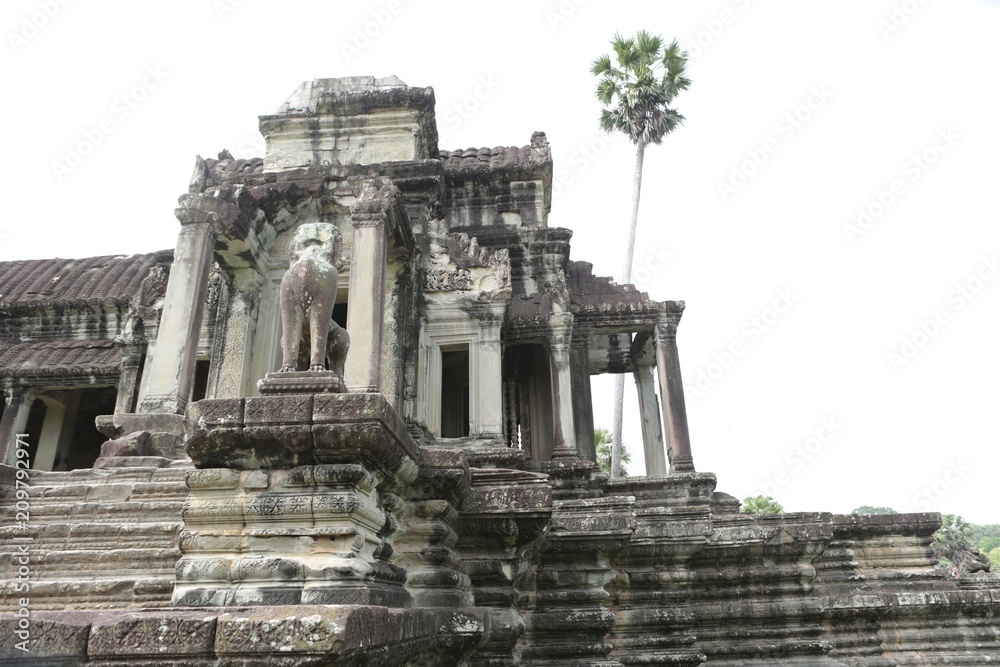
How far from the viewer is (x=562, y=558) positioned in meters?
6.43

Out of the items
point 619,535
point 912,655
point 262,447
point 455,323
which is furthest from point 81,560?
point 912,655

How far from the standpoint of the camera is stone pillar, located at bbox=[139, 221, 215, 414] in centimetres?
808

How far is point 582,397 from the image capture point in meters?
11.8

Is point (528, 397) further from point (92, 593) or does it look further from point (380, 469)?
point (380, 469)

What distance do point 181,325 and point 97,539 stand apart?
4.08 meters

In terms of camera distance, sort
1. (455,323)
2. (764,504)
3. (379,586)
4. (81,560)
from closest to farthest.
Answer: (379,586)
(81,560)
(455,323)
(764,504)

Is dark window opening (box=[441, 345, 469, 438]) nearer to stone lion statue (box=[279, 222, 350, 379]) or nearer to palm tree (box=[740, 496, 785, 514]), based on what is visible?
stone lion statue (box=[279, 222, 350, 379])

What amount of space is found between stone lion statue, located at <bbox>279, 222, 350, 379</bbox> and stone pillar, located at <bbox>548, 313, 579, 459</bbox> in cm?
698

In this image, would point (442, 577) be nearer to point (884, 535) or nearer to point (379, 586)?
point (379, 586)

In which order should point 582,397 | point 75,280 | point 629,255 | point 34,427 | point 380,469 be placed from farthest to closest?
point 629,255, point 34,427, point 75,280, point 582,397, point 380,469

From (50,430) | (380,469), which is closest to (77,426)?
(50,430)

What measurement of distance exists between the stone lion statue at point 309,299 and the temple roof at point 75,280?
10579 millimetres

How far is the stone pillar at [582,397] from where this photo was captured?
456 inches

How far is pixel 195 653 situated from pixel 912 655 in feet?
30.6
